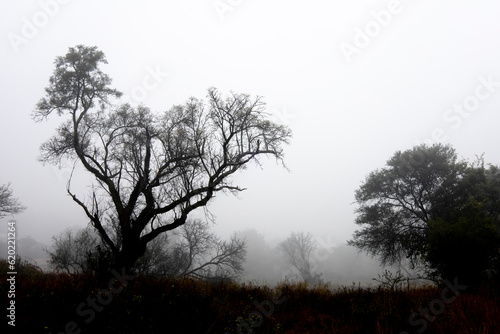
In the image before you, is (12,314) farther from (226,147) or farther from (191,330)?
(226,147)

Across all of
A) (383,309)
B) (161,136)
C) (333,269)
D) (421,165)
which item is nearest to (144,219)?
(161,136)

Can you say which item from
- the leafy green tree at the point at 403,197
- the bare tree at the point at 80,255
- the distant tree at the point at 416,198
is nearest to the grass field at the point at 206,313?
the bare tree at the point at 80,255

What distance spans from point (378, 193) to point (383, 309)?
14.9 metres

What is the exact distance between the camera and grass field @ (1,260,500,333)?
344cm

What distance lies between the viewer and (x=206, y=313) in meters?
4.02

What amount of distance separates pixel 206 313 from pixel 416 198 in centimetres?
1810

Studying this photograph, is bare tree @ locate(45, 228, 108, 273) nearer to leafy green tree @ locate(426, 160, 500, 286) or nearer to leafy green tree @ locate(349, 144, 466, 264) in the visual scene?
leafy green tree @ locate(426, 160, 500, 286)

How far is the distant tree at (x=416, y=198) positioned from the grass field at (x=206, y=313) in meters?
9.50

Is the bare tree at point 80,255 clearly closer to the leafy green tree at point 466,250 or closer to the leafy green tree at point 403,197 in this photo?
the leafy green tree at point 466,250

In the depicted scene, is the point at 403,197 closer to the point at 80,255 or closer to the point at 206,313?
the point at 206,313

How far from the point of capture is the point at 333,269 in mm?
58312

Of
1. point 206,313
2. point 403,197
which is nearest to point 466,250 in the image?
point 206,313

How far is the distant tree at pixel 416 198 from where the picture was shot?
13695 millimetres

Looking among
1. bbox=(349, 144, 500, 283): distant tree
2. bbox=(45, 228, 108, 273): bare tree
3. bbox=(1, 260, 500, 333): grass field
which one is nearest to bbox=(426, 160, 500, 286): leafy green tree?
bbox=(1, 260, 500, 333): grass field
